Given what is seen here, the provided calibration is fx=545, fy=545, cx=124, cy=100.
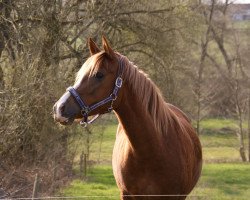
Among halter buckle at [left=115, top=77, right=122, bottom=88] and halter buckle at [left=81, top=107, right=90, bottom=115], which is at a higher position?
halter buckle at [left=115, top=77, right=122, bottom=88]

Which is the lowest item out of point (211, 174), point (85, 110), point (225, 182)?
point (211, 174)

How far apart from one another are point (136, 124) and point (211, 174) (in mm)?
14731

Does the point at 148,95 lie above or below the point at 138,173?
above

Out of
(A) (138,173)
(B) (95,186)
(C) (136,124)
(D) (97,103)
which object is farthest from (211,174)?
(D) (97,103)

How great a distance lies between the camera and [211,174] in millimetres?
18797

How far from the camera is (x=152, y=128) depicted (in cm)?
460

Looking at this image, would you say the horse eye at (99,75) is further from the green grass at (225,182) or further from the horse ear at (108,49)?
the green grass at (225,182)

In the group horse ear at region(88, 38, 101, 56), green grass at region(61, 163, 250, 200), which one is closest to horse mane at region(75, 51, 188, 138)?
horse ear at region(88, 38, 101, 56)

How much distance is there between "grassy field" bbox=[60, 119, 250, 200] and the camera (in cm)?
1326

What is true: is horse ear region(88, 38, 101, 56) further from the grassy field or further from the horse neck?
the grassy field

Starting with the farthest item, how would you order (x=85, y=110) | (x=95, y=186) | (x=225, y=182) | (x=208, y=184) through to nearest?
(x=225, y=182)
(x=208, y=184)
(x=95, y=186)
(x=85, y=110)

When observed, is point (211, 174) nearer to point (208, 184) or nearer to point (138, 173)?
point (208, 184)

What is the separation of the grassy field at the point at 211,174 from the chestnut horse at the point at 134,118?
5.10ft

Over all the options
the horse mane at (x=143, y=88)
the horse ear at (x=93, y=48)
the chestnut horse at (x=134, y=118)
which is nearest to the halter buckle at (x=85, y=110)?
the chestnut horse at (x=134, y=118)
